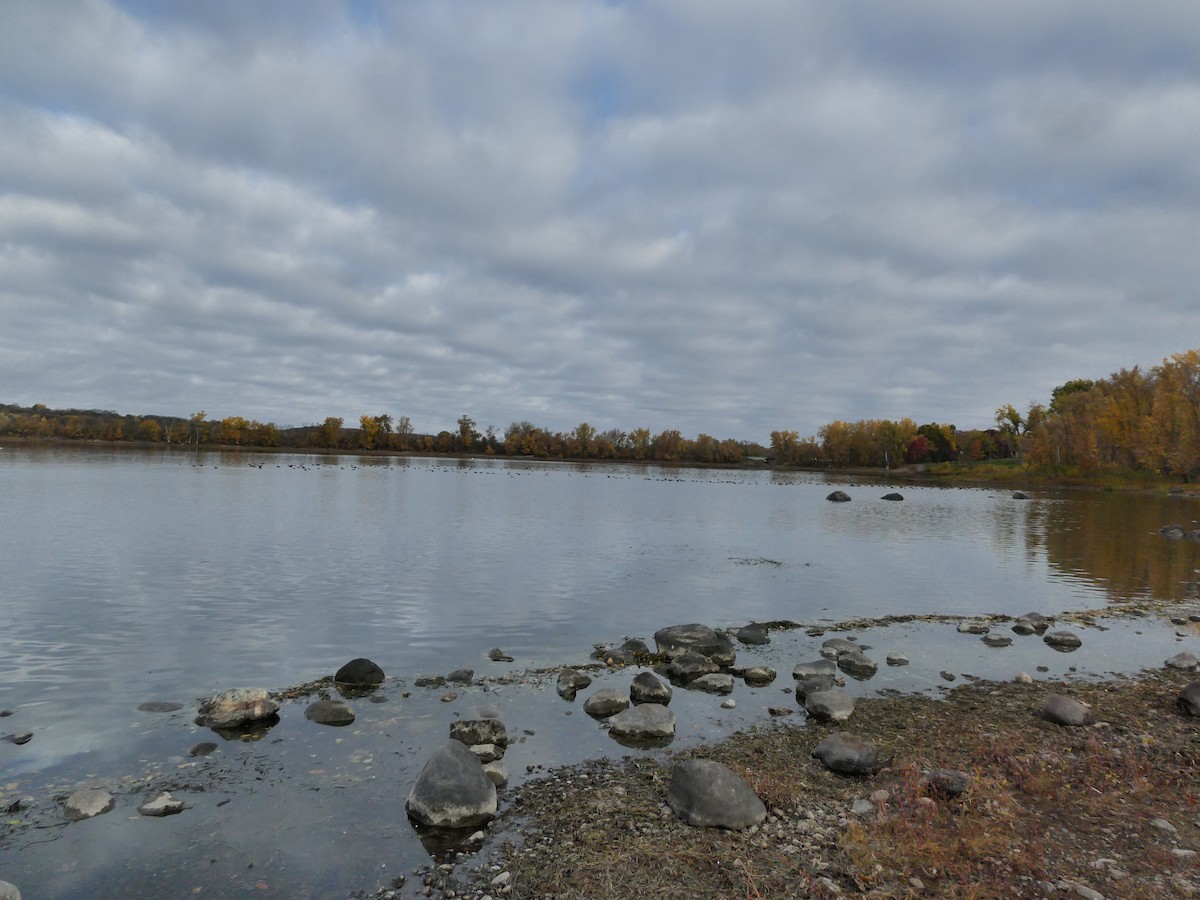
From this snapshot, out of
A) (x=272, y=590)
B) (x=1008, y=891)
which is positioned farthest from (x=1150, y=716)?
(x=272, y=590)

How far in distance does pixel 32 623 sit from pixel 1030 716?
25026mm

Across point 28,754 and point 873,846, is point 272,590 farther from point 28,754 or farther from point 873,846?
point 873,846

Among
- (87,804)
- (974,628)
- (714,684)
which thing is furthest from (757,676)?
(87,804)

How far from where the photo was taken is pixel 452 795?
28.8ft

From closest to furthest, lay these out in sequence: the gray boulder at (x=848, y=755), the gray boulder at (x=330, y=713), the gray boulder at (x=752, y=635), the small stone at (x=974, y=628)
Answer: the gray boulder at (x=848, y=755)
the gray boulder at (x=330, y=713)
the gray boulder at (x=752, y=635)
the small stone at (x=974, y=628)

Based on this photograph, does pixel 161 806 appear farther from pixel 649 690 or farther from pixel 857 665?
pixel 857 665

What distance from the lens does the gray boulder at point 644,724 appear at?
11.8m

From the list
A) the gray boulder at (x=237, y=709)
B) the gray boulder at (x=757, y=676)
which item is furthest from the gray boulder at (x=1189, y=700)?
the gray boulder at (x=237, y=709)

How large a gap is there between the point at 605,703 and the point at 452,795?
476 centimetres

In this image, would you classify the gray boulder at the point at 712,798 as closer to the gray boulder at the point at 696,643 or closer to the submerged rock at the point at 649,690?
the submerged rock at the point at 649,690

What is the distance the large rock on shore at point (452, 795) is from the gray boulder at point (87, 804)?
160 inches

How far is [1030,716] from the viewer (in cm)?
1274

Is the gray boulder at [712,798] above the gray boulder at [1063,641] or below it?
above

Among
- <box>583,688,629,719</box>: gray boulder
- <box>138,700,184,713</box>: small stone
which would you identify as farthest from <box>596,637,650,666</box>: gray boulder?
<box>138,700,184,713</box>: small stone
